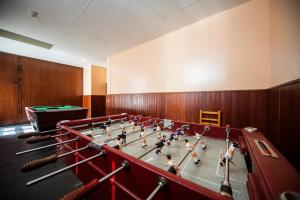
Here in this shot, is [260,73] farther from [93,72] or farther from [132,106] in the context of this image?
[93,72]

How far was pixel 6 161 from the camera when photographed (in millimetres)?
1986

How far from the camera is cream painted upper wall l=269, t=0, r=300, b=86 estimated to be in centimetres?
116

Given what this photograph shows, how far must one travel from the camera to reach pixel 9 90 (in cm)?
450

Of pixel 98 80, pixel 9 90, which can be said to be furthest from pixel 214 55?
pixel 9 90

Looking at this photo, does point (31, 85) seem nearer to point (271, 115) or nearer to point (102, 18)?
point (102, 18)

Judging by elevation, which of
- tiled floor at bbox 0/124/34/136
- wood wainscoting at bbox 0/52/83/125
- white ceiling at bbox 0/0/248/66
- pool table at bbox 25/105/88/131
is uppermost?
white ceiling at bbox 0/0/248/66

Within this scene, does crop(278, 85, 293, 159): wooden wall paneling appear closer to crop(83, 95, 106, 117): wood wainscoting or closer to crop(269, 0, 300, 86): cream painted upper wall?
crop(269, 0, 300, 86): cream painted upper wall

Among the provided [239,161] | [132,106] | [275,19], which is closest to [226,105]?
[275,19]

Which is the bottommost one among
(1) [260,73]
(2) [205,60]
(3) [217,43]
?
(1) [260,73]

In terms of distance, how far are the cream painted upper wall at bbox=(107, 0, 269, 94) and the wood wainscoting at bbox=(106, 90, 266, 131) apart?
5.7 inches

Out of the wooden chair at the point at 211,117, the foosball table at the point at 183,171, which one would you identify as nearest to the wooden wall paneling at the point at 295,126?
the foosball table at the point at 183,171

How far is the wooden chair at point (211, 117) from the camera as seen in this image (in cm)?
224

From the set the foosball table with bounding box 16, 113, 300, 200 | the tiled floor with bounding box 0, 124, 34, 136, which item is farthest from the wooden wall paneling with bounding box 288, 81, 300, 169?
the tiled floor with bounding box 0, 124, 34, 136

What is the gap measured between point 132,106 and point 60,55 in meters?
3.73
